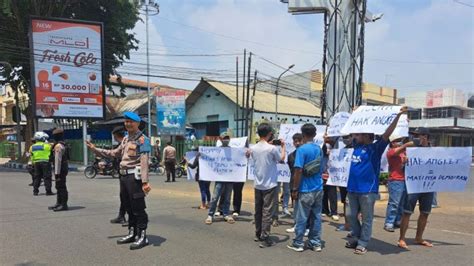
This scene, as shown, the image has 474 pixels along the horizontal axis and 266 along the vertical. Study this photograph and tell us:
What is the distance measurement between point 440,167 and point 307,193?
2254mm

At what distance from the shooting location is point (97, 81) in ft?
72.5

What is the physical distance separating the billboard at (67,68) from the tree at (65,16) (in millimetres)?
3519

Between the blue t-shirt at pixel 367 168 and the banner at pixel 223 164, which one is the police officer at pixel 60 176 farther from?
the blue t-shirt at pixel 367 168

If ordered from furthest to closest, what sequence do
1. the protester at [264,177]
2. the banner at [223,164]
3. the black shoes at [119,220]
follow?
the banner at [223,164]
the black shoes at [119,220]
the protester at [264,177]

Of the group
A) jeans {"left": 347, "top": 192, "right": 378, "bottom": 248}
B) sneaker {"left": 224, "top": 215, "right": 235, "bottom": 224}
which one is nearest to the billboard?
sneaker {"left": 224, "top": 215, "right": 235, "bottom": 224}

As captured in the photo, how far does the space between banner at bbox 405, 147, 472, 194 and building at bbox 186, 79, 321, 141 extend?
2391 centimetres

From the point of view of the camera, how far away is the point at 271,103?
36562 millimetres

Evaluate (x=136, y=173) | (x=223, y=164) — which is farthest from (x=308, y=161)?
(x=223, y=164)

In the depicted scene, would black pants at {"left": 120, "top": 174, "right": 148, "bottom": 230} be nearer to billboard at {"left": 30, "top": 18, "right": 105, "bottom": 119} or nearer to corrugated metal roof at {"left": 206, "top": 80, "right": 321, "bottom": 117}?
billboard at {"left": 30, "top": 18, "right": 105, "bottom": 119}

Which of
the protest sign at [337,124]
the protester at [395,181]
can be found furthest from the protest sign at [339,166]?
the protester at [395,181]

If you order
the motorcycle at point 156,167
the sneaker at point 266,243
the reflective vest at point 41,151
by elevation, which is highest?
the reflective vest at point 41,151

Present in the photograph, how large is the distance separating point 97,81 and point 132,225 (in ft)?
58.8

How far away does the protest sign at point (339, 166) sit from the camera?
22.5 feet

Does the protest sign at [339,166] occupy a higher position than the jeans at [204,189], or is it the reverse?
the protest sign at [339,166]
